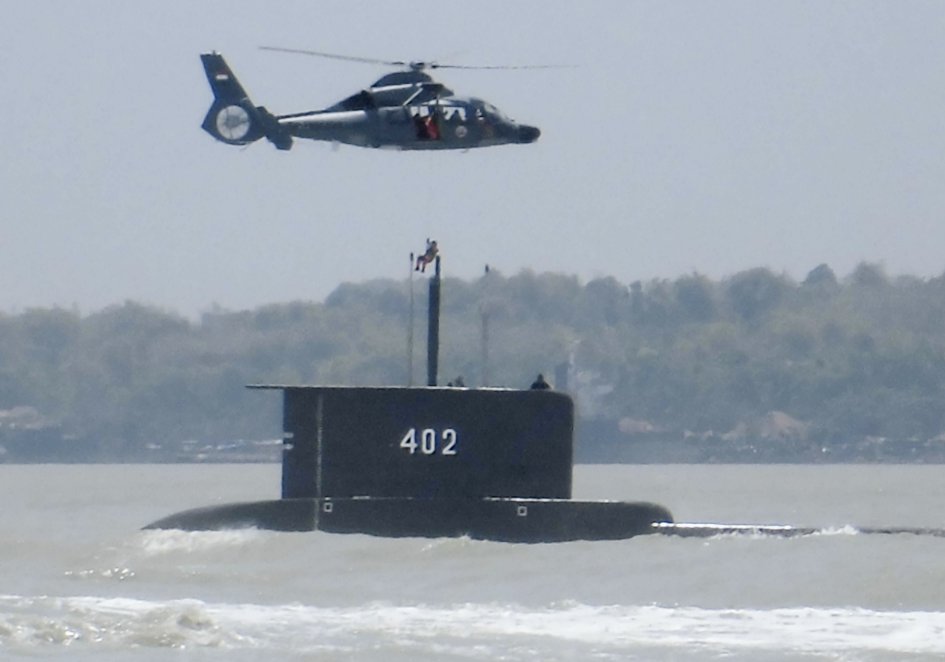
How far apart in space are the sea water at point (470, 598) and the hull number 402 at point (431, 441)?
37.0 inches

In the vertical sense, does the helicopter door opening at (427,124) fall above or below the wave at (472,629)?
above

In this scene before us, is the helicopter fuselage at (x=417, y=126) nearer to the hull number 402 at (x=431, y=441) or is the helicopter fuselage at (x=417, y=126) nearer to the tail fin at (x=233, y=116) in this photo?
the tail fin at (x=233, y=116)

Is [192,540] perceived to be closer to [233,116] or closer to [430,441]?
[430,441]

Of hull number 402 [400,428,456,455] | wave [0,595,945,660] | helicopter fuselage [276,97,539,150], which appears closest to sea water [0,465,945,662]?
wave [0,595,945,660]

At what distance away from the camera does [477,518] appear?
2377cm

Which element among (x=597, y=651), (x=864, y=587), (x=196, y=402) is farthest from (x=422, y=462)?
(x=196, y=402)

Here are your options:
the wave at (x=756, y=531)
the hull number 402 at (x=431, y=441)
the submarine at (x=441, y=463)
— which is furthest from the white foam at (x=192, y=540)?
the wave at (x=756, y=531)

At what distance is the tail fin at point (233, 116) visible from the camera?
1192 inches

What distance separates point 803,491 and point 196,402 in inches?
1635

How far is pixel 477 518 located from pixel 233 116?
9.81 m

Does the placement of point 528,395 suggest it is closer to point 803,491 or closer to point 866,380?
point 803,491

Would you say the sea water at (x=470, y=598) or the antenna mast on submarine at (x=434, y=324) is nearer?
the sea water at (x=470, y=598)

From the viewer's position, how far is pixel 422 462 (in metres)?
23.8

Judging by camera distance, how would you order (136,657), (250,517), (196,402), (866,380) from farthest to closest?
(866,380) < (196,402) < (250,517) < (136,657)
